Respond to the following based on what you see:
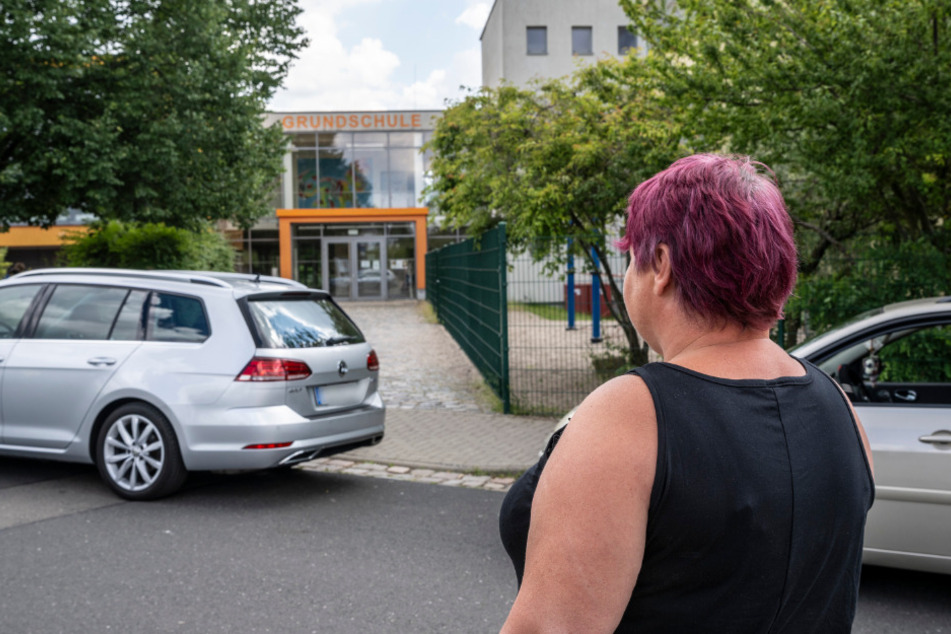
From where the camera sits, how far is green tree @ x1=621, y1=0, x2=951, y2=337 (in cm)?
648

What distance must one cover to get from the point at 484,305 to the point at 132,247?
12431mm

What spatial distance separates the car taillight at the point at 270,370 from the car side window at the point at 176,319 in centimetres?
46

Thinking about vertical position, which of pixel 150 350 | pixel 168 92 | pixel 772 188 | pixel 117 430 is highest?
pixel 168 92

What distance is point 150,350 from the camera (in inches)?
251

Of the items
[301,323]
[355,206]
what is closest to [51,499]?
[301,323]

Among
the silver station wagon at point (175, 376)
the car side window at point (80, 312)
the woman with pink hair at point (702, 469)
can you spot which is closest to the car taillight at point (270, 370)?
the silver station wagon at point (175, 376)

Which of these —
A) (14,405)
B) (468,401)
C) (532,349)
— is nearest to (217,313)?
(14,405)

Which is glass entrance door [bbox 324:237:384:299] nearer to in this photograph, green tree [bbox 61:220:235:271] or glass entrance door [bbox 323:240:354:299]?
glass entrance door [bbox 323:240:354:299]

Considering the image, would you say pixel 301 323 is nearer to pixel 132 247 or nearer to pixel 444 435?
pixel 444 435

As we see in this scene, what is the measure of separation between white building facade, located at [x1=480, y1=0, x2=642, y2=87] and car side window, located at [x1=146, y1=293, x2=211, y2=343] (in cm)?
3281

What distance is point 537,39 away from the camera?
38.3m

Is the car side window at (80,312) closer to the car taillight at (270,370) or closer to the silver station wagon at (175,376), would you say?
the silver station wagon at (175,376)

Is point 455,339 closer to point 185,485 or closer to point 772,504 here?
point 185,485

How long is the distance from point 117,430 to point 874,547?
501 centimetres
